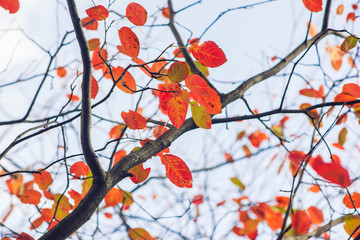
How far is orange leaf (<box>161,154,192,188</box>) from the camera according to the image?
142 centimetres

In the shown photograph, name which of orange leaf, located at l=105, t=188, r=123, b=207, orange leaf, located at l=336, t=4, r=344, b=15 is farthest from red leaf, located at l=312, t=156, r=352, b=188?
orange leaf, located at l=336, t=4, r=344, b=15

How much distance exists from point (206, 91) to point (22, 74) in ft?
5.66

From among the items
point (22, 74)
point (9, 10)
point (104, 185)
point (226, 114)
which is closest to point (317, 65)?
point (226, 114)

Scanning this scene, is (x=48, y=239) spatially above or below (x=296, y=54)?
below

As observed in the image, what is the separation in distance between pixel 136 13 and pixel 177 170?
835 millimetres

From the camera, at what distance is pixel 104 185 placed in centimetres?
116

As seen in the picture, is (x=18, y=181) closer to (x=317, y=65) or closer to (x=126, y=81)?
(x=126, y=81)

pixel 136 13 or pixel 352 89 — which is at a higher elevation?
pixel 136 13

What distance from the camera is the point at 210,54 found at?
55.5 inches

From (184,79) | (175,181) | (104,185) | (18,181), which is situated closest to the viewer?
(104,185)

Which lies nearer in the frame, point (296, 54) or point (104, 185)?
point (104, 185)

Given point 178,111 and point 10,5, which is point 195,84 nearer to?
point 178,111

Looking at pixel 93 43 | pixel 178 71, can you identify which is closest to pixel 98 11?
pixel 178 71

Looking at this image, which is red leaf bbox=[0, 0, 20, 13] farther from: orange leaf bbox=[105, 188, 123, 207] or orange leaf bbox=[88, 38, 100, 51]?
orange leaf bbox=[105, 188, 123, 207]
